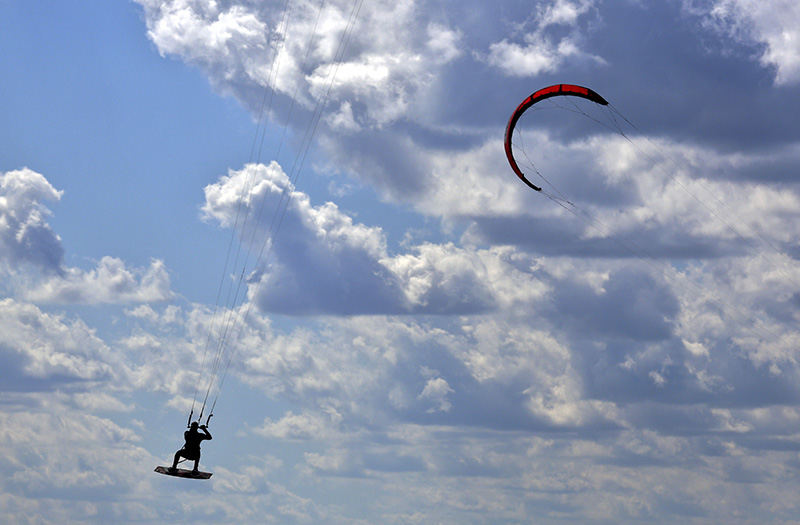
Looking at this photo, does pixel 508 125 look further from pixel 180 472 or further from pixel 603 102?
pixel 180 472

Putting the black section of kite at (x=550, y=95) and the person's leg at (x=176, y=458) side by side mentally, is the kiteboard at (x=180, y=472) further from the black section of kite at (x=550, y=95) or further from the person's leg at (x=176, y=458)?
the black section of kite at (x=550, y=95)

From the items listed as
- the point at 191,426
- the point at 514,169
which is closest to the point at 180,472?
the point at 191,426

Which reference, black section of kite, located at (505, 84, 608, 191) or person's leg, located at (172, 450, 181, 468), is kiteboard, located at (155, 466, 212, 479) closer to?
person's leg, located at (172, 450, 181, 468)

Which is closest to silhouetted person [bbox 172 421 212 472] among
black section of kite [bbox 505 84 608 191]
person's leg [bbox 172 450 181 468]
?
person's leg [bbox 172 450 181 468]

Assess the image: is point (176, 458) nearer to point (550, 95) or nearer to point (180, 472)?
point (180, 472)

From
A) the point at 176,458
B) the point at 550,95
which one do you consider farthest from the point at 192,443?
the point at 550,95

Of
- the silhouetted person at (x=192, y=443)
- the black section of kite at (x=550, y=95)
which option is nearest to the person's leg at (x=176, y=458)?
the silhouetted person at (x=192, y=443)

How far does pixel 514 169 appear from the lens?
72.9 meters

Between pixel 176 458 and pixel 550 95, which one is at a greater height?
pixel 550 95

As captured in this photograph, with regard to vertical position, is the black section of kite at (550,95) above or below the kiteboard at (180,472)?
above

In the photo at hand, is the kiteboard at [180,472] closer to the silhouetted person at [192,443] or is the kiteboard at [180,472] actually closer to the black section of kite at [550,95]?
the silhouetted person at [192,443]

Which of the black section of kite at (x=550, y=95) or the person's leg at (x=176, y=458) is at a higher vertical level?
the black section of kite at (x=550, y=95)

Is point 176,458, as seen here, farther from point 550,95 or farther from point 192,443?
point 550,95

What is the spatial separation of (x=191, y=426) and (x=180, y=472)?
2.90m
